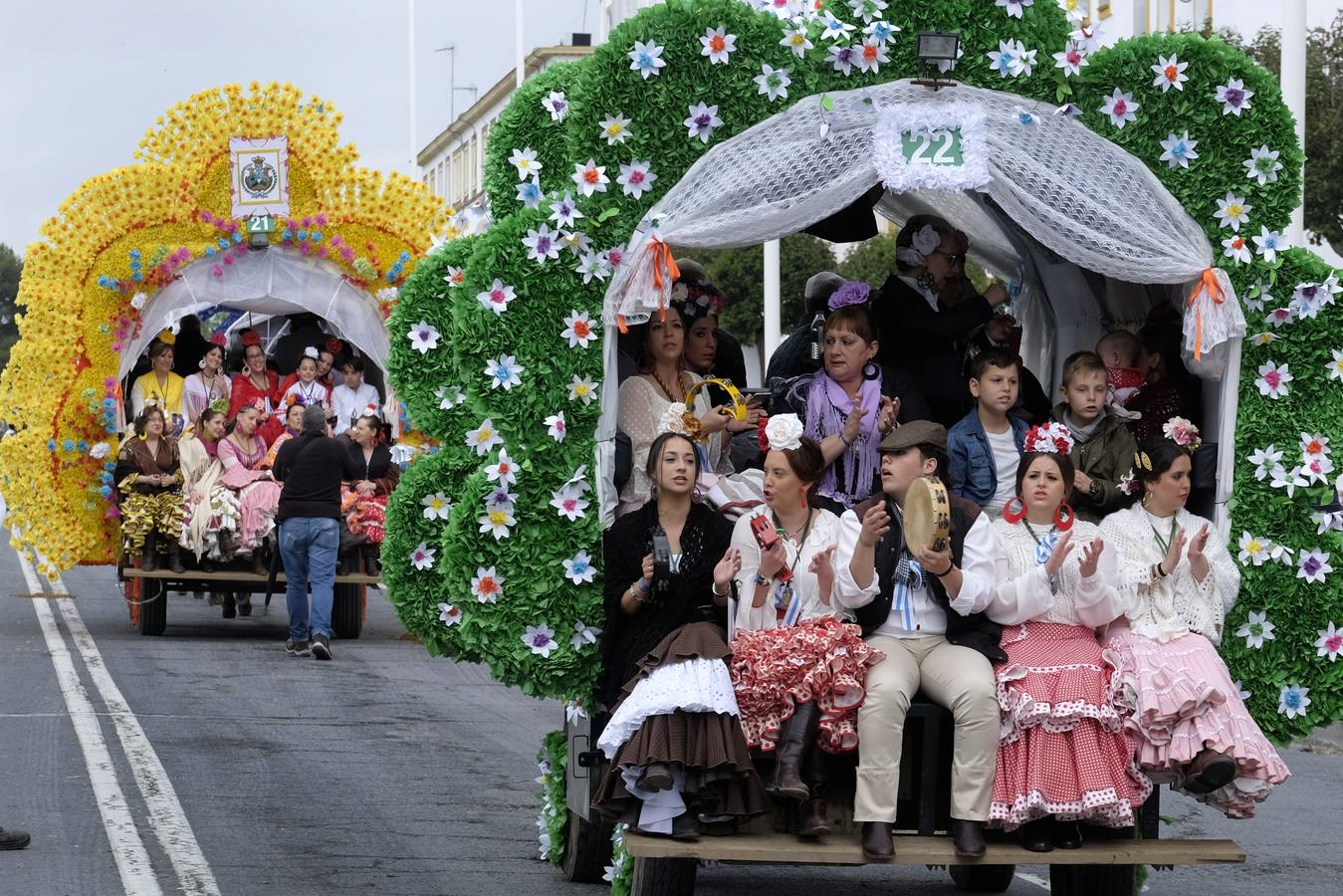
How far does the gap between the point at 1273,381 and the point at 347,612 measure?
11.6m

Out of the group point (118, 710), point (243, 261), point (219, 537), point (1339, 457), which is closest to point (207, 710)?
point (118, 710)

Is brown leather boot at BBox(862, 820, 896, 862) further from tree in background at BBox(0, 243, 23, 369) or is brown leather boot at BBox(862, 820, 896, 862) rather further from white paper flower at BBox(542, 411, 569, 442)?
tree in background at BBox(0, 243, 23, 369)

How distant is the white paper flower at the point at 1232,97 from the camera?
7.83 metres

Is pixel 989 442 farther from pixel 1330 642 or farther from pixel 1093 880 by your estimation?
pixel 1093 880

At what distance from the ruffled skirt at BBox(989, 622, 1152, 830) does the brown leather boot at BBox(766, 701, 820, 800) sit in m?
0.66

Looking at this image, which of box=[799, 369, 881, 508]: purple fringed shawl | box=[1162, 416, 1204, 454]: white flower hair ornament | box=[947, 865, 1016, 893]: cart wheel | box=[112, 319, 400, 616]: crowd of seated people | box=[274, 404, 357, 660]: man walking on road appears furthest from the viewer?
box=[112, 319, 400, 616]: crowd of seated people

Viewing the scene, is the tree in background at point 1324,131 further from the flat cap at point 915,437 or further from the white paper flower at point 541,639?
the white paper flower at point 541,639

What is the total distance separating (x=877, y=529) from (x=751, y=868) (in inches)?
104

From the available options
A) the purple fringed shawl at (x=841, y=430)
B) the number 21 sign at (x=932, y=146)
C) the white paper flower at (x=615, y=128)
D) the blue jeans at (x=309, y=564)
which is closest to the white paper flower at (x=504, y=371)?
the white paper flower at (x=615, y=128)

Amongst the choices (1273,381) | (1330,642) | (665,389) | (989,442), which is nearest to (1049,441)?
(989,442)

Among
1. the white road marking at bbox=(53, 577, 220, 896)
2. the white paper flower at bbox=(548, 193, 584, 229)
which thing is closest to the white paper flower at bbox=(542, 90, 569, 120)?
the white paper flower at bbox=(548, 193, 584, 229)

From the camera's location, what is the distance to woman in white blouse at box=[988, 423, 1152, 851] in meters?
6.97

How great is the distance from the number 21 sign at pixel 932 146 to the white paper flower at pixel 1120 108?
0.55m

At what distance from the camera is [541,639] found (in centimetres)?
759
